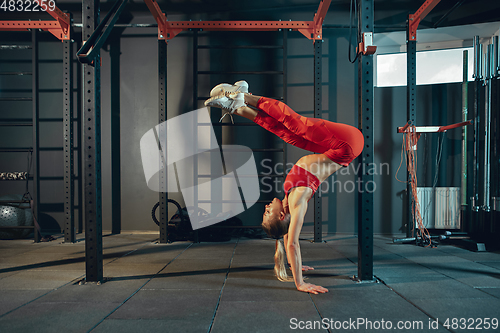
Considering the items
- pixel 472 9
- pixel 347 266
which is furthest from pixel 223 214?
pixel 472 9

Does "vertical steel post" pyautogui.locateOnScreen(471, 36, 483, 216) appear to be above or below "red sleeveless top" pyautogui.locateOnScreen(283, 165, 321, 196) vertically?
above

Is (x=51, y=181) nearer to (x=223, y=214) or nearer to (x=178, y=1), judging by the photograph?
(x=223, y=214)

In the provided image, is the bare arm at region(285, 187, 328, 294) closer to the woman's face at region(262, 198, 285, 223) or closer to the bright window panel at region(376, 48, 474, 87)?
the woman's face at region(262, 198, 285, 223)

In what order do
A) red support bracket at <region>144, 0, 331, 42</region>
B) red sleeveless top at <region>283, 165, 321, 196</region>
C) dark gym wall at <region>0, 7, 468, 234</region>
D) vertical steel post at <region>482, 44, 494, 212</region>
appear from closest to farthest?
red sleeveless top at <region>283, 165, 321, 196</region> → vertical steel post at <region>482, 44, 494, 212</region> → red support bracket at <region>144, 0, 331, 42</region> → dark gym wall at <region>0, 7, 468, 234</region>

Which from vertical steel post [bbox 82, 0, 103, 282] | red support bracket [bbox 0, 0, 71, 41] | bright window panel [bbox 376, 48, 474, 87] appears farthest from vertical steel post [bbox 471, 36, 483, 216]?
red support bracket [bbox 0, 0, 71, 41]

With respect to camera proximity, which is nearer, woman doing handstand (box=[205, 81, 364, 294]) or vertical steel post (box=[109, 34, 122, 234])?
woman doing handstand (box=[205, 81, 364, 294])

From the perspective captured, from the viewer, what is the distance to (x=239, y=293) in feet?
6.98

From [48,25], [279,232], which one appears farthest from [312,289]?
[48,25]

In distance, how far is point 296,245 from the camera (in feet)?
7.09

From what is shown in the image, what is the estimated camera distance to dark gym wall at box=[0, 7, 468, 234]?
14.1 ft

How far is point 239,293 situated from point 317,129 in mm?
1395

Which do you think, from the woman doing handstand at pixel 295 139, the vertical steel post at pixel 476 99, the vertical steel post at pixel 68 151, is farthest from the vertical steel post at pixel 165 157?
the vertical steel post at pixel 476 99

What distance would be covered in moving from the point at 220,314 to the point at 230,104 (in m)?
1.46

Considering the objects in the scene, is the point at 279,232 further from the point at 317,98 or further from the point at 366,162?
the point at 317,98
